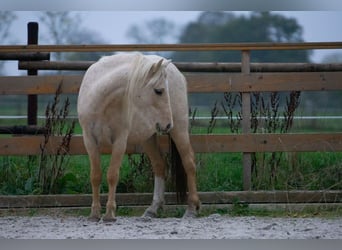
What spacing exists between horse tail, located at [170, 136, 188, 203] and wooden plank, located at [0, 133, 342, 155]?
0.16 metres

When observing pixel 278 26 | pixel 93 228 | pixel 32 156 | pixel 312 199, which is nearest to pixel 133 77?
pixel 93 228

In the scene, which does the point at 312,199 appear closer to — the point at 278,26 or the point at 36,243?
the point at 278,26

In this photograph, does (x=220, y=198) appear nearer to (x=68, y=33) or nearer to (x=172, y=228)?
(x=172, y=228)

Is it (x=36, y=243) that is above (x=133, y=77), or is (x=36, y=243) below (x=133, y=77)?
below

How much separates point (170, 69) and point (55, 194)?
144 centimetres

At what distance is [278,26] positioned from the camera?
6520 mm

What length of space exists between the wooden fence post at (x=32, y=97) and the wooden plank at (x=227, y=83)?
0.45 meters

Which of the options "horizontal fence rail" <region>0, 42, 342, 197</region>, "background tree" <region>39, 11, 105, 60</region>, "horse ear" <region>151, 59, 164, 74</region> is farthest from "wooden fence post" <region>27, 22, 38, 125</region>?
"horse ear" <region>151, 59, 164, 74</region>

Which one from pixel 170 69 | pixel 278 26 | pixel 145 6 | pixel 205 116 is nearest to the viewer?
pixel 145 6

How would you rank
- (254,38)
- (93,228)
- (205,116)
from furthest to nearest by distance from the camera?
(254,38)
(205,116)
(93,228)

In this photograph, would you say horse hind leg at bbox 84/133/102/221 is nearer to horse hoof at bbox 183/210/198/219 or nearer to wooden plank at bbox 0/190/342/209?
wooden plank at bbox 0/190/342/209

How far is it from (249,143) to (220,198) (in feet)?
1.70

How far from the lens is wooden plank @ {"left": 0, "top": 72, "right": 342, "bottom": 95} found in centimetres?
548

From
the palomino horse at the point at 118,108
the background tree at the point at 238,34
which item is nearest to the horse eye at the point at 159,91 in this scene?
the palomino horse at the point at 118,108
